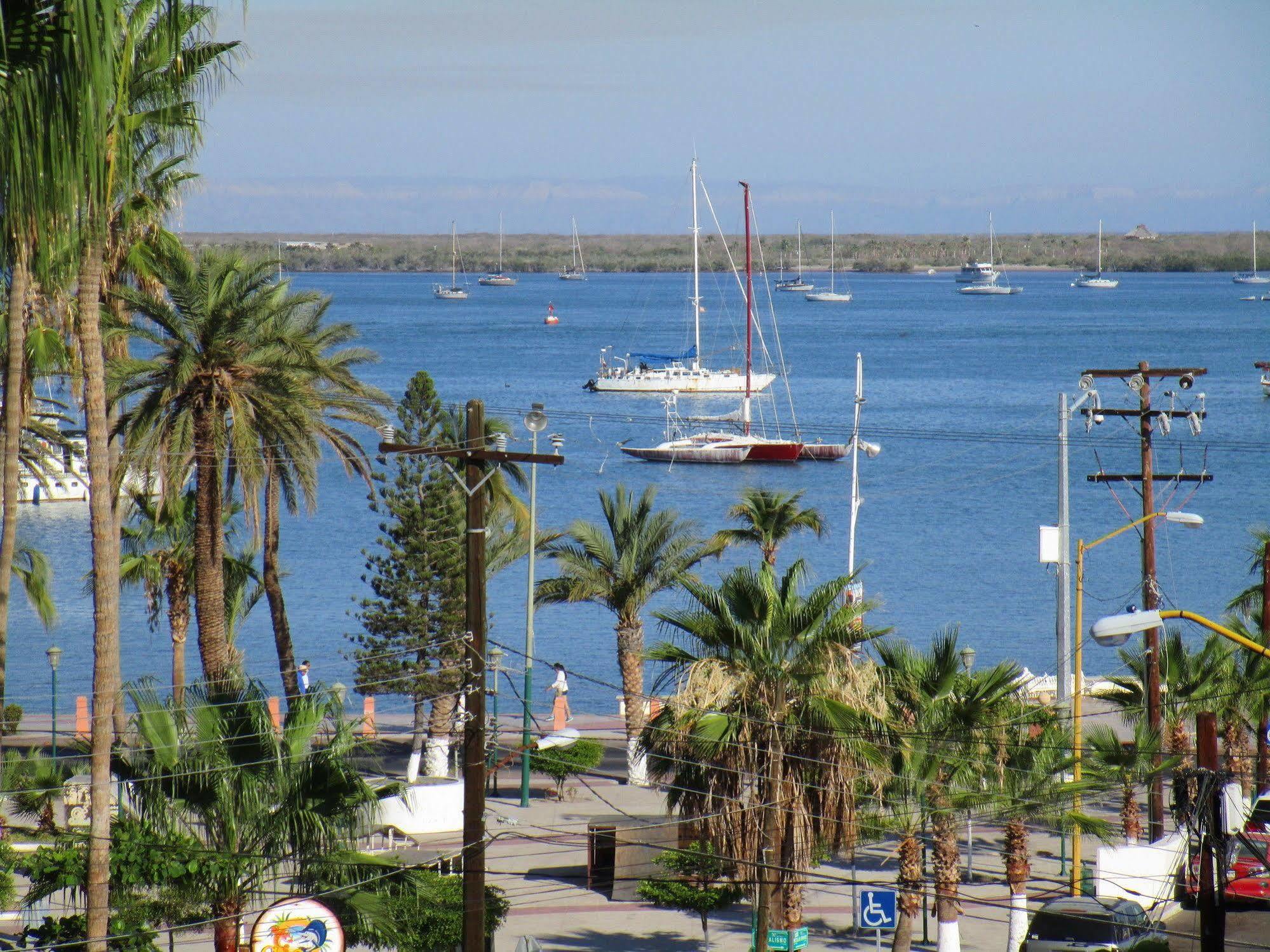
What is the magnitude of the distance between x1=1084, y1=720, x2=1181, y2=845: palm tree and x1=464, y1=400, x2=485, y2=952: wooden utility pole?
898cm

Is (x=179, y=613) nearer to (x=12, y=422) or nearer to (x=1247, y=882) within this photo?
(x=12, y=422)

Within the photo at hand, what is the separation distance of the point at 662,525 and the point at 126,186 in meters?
15.5

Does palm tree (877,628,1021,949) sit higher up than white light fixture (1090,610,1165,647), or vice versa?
white light fixture (1090,610,1165,647)

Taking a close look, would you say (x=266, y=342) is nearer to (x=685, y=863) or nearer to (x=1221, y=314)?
(x=685, y=863)

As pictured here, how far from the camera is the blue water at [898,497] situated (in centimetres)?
5050

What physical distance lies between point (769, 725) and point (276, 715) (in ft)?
43.3

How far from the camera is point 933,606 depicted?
54.3 metres

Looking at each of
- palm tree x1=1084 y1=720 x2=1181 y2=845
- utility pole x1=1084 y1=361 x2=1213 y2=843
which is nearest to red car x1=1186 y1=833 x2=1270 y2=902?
palm tree x1=1084 y1=720 x2=1181 y2=845

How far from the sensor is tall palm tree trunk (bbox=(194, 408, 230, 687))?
78.3ft

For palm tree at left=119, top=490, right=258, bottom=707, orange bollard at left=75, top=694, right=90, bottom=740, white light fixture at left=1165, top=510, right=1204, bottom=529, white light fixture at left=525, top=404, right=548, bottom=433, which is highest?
white light fixture at left=525, top=404, right=548, bottom=433

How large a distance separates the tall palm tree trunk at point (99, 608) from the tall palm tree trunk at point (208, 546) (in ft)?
28.4

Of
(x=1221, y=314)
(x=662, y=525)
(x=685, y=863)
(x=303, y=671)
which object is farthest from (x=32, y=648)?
(x=1221, y=314)

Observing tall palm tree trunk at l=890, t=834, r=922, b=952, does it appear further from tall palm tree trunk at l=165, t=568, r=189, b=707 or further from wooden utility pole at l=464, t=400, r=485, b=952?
tall palm tree trunk at l=165, t=568, r=189, b=707

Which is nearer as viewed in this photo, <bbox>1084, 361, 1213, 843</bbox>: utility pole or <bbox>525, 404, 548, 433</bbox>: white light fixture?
<bbox>1084, 361, 1213, 843</bbox>: utility pole
